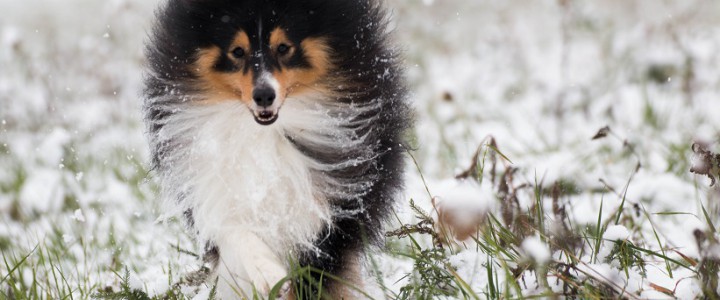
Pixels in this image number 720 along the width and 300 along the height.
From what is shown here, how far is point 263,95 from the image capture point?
9.04 feet

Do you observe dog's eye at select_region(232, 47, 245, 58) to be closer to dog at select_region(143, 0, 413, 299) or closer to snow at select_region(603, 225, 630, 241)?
dog at select_region(143, 0, 413, 299)

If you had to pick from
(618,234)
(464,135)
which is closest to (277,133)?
(618,234)

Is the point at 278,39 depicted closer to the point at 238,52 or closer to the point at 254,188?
the point at 238,52

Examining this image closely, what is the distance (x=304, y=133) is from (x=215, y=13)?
55 centimetres

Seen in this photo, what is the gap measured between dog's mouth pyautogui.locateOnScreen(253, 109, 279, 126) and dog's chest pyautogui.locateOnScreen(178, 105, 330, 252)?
143 millimetres

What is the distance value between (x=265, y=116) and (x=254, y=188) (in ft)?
0.85

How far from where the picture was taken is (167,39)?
3.12 meters

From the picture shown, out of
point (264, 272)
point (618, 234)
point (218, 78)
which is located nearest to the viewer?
point (618, 234)

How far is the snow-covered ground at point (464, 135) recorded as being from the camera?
3215 millimetres

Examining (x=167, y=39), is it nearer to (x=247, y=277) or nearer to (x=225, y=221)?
(x=225, y=221)

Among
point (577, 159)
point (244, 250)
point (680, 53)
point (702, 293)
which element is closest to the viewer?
point (702, 293)

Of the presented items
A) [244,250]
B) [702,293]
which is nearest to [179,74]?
[244,250]

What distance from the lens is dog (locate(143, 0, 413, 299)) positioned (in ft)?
9.38

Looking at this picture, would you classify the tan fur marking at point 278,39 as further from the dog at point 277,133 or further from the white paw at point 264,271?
the white paw at point 264,271
